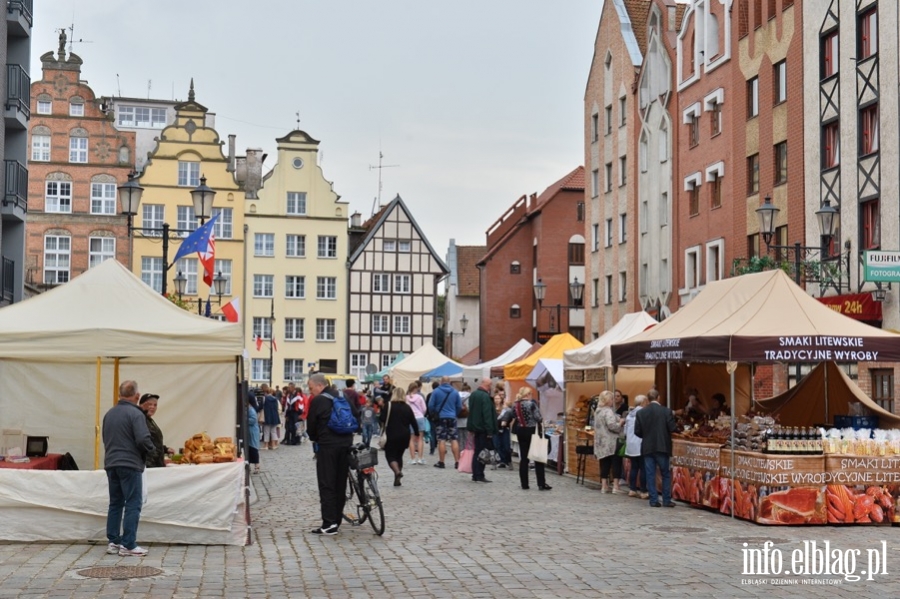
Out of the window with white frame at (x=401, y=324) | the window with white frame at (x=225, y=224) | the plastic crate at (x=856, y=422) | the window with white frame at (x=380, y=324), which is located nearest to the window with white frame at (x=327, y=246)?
the window with white frame at (x=380, y=324)

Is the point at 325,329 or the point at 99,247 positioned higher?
the point at 99,247

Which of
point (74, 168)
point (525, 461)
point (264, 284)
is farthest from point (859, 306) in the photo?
point (264, 284)

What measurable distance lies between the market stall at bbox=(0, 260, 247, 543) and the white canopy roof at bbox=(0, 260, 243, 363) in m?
0.01

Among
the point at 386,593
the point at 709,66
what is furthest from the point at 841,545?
the point at 709,66

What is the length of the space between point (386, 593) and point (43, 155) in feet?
197

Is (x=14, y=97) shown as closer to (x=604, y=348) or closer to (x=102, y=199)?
(x=604, y=348)

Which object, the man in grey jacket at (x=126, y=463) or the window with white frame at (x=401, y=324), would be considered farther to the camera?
the window with white frame at (x=401, y=324)

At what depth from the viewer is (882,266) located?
21281mm

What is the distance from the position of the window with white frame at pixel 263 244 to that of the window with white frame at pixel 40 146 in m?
12.7

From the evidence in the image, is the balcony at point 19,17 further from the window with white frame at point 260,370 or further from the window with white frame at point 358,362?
the window with white frame at point 358,362

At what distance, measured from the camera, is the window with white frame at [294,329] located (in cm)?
7431

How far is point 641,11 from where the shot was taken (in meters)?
56.3

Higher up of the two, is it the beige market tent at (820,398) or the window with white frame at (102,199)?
the window with white frame at (102,199)

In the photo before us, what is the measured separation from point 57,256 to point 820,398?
53412 mm
